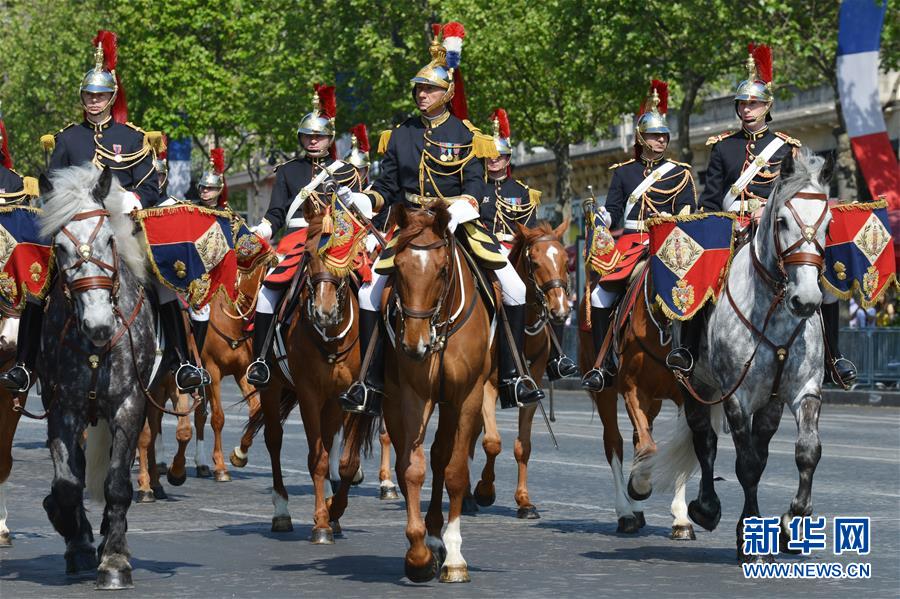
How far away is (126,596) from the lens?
10883 millimetres

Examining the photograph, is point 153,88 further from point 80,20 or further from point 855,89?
point 855,89

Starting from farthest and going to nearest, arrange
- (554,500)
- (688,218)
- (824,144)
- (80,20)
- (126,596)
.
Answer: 1. (80,20)
2. (824,144)
3. (554,500)
4. (688,218)
5. (126,596)

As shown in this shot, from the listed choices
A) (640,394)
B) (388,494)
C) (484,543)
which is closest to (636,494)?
(640,394)

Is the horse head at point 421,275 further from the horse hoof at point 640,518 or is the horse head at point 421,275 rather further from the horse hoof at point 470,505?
the horse hoof at point 470,505

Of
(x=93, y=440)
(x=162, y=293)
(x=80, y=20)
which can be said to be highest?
(x=80, y=20)

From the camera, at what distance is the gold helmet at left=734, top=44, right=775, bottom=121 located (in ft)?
45.3

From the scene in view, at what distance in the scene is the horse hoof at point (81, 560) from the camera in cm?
1192

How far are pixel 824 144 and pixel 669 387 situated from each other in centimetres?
4007

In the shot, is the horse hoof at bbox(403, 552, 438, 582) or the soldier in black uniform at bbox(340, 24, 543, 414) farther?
the soldier in black uniform at bbox(340, 24, 543, 414)

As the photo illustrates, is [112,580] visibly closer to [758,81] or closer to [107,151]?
[107,151]

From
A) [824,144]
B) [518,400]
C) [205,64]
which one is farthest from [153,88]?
[518,400]

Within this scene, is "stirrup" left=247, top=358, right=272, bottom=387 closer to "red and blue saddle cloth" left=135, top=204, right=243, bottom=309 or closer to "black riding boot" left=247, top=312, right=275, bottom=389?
"black riding boot" left=247, top=312, right=275, bottom=389

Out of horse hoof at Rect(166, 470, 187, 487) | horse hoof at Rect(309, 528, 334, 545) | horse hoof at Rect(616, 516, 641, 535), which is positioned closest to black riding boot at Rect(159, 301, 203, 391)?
horse hoof at Rect(309, 528, 334, 545)

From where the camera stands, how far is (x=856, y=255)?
42.7 ft
